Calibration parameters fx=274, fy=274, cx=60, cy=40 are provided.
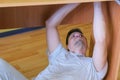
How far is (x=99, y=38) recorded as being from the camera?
146 centimetres

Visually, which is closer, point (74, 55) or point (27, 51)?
point (74, 55)

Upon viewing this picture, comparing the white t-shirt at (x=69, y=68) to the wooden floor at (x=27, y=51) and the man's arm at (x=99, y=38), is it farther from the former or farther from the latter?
the wooden floor at (x=27, y=51)

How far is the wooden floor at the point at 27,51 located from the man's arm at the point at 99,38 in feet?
3.00

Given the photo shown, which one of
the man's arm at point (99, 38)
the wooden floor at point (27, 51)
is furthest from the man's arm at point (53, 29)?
the wooden floor at point (27, 51)

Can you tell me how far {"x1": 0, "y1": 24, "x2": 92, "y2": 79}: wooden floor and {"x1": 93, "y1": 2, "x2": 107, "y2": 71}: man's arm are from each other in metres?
0.91

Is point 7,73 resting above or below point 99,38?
below

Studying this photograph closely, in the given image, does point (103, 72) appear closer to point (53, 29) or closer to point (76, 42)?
point (76, 42)

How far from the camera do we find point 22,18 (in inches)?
68.3

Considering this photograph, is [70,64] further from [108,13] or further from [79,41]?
[108,13]

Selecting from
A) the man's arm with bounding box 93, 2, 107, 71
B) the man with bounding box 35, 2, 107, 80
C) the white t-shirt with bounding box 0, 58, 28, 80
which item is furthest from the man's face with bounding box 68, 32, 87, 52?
the white t-shirt with bounding box 0, 58, 28, 80

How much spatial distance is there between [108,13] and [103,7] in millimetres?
58

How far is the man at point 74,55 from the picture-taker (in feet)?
4.79

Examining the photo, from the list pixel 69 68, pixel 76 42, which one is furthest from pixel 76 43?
pixel 69 68

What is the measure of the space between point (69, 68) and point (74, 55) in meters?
0.08
